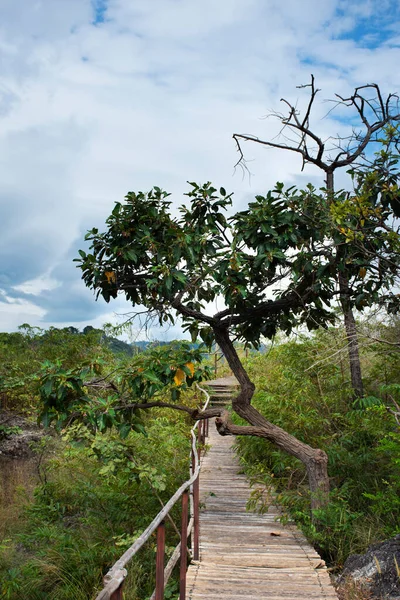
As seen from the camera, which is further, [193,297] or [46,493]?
[46,493]

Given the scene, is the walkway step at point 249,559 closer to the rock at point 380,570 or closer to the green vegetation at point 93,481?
the rock at point 380,570

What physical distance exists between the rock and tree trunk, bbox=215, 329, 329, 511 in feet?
3.97

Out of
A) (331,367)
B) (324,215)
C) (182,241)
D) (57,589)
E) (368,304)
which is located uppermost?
(324,215)

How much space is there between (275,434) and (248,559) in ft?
5.73

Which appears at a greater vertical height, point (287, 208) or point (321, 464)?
point (287, 208)

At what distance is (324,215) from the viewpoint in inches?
249

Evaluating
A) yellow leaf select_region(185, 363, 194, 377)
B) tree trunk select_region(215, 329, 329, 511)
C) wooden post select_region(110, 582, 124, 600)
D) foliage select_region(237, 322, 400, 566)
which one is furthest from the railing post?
tree trunk select_region(215, 329, 329, 511)

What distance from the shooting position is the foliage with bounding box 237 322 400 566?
5750 millimetres

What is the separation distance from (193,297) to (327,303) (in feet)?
5.84

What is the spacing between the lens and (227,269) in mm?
5914

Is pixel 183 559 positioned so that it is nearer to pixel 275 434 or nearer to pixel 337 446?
pixel 275 434

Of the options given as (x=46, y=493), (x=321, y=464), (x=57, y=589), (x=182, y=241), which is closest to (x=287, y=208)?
(x=182, y=241)

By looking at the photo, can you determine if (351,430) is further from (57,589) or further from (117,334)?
(117,334)

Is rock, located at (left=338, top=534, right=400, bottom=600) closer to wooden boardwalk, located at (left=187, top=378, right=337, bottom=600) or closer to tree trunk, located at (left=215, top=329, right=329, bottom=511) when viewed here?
wooden boardwalk, located at (left=187, top=378, right=337, bottom=600)
